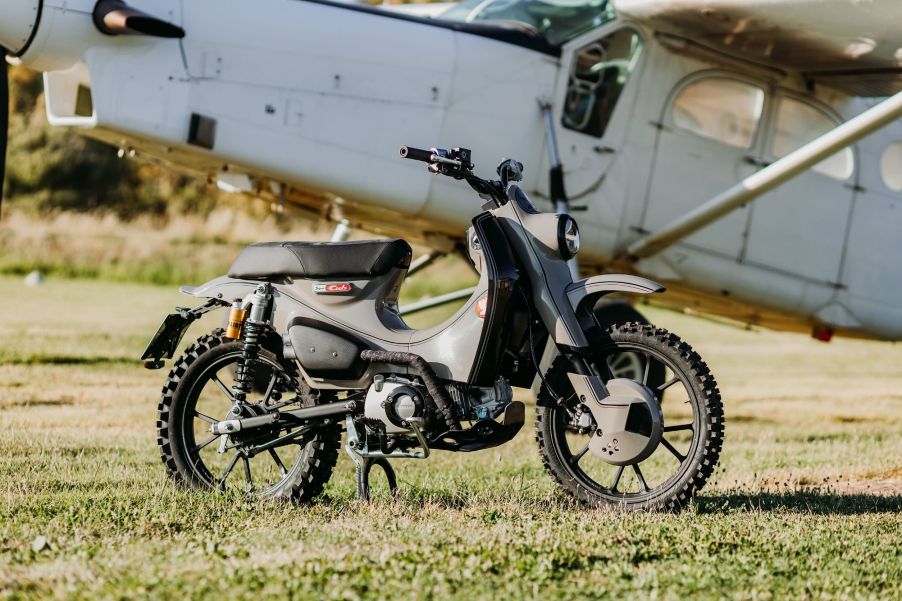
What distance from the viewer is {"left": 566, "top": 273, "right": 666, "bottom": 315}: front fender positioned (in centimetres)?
482

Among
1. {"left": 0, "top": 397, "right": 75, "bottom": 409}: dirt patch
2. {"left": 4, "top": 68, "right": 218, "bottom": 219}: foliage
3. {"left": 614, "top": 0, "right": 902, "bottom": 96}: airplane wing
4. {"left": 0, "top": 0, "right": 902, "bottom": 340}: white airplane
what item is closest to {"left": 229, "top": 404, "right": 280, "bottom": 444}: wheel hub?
{"left": 0, "top": 0, "right": 902, "bottom": 340}: white airplane

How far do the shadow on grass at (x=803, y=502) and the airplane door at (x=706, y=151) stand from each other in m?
3.62

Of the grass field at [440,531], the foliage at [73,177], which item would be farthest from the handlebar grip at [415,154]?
the foliage at [73,177]

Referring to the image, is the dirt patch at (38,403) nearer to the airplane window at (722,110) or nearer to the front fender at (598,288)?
the front fender at (598,288)

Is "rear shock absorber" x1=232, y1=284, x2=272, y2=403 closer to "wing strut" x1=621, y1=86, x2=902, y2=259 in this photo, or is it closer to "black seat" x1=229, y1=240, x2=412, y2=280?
"black seat" x1=229, y1=240, x2=412, y2=280

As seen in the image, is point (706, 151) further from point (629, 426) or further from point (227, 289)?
point (227, 289)

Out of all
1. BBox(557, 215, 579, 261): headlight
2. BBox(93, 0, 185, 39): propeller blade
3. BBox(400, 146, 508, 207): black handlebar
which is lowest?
BBox(557, 215, 579, 261): headlight

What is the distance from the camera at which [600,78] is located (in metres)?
8.80

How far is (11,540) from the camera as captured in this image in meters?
4.03

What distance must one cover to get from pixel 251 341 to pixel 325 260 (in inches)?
17.9

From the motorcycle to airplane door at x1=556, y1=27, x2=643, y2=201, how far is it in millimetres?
3606

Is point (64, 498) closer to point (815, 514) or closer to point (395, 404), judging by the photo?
point (395, 404)

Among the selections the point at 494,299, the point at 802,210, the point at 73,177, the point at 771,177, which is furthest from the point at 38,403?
the point at 73,177

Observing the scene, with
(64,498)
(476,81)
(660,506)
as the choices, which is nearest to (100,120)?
(476,81)
